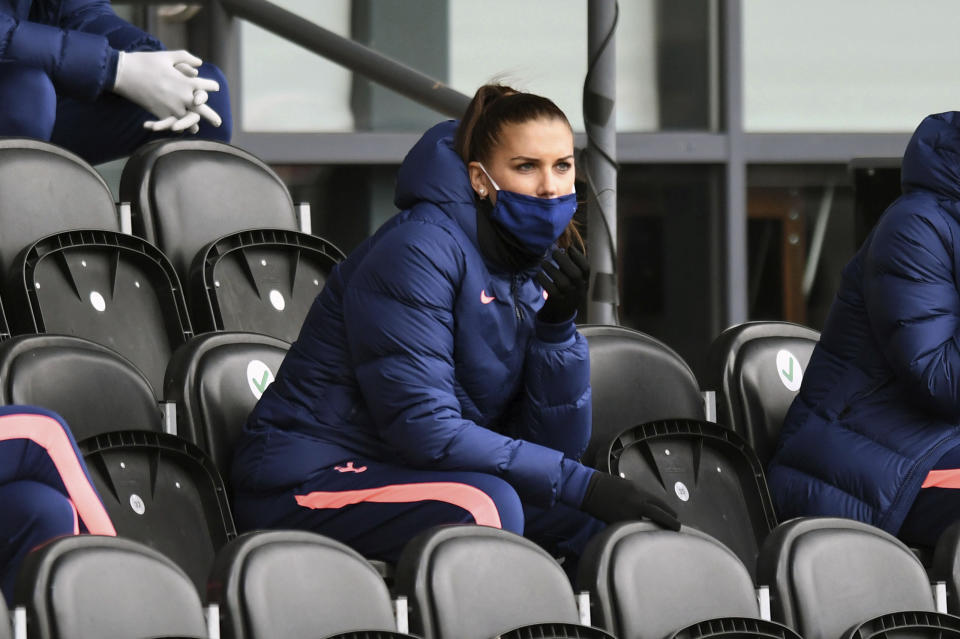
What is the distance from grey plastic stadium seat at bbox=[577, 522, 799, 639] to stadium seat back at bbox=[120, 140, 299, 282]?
1697mm

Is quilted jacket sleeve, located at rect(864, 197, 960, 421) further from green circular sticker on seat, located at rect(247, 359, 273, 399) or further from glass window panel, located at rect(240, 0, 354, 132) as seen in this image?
glass window panel, located at rect(240, 0, 354, 132)

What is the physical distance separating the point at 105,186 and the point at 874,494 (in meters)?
1.79

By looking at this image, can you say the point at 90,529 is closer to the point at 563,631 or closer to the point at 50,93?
the point at 563,631

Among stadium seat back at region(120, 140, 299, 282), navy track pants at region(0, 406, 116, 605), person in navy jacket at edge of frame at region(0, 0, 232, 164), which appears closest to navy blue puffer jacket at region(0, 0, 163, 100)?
person in navy jacket at edge of frame at region(0, 0, 232, 164)

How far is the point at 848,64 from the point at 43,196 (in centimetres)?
425

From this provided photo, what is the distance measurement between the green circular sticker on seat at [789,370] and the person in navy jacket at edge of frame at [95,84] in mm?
1492

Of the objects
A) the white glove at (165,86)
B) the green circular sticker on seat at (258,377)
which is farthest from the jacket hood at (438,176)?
the white glove at (165,86)

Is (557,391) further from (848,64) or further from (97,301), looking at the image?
(848,64)

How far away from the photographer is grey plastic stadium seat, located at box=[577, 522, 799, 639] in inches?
105

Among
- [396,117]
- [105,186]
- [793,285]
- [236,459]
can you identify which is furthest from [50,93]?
[793,285]

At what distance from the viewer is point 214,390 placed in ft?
11.0

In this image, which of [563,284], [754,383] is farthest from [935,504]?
[563,284]

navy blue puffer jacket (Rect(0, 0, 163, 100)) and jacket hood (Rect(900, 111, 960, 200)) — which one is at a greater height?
navy blue puffer jacket (Rect(0, 0, 163, 100))

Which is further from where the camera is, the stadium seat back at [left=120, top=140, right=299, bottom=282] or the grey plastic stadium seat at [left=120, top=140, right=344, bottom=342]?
the stadium seat back at [left=120, top=140, right=299, bottom=282]
